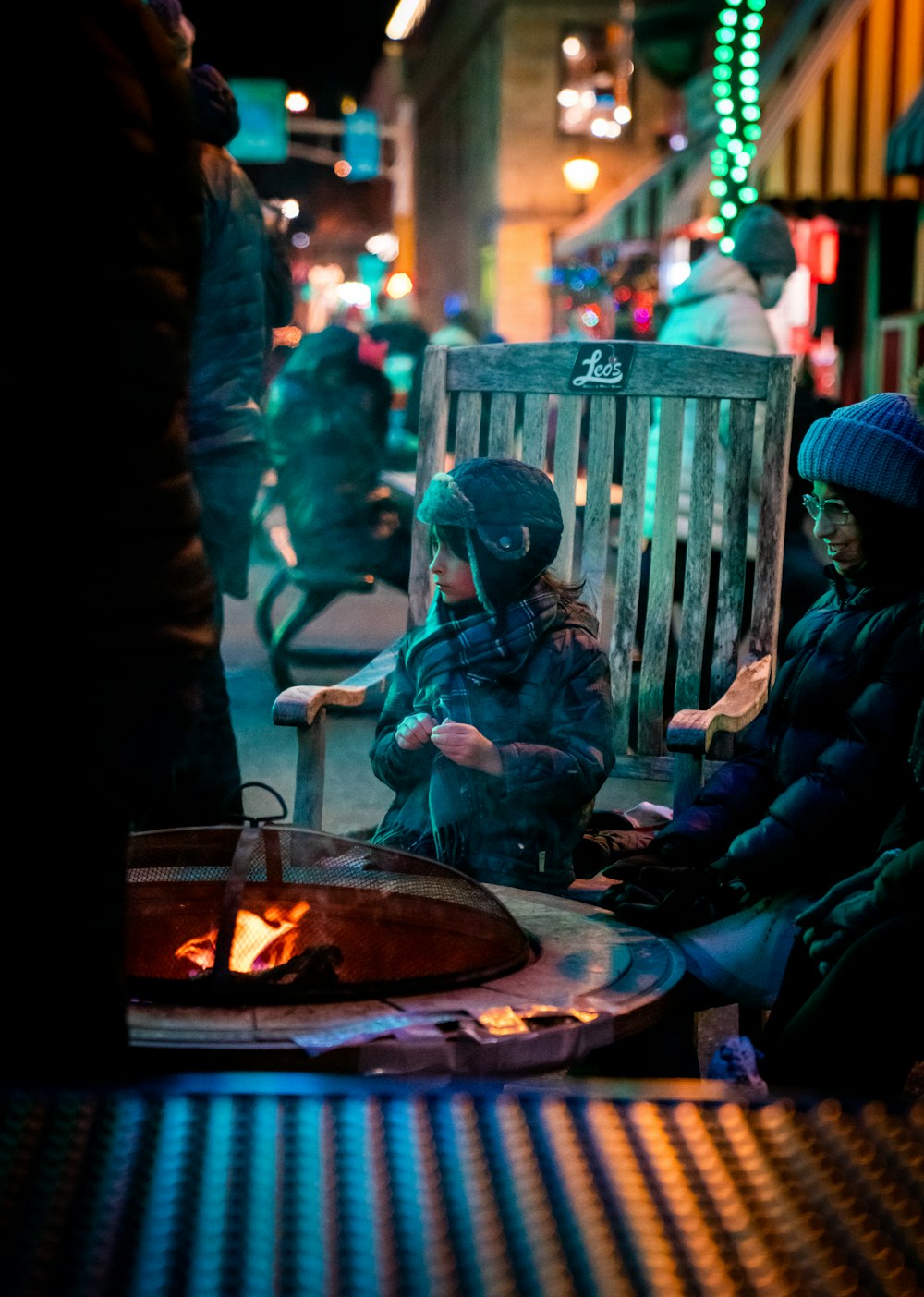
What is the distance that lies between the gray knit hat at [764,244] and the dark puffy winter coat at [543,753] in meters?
4.24

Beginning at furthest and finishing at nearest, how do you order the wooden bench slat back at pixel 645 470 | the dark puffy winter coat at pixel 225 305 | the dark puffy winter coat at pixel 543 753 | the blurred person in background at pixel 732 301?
the blurred person in background at pixel 732 301 → the dark puffy winter coat at pixel 225 305 → the wooden bench slat back at pixel 645 470 → the dark puffy winter coat at pixel 543 753

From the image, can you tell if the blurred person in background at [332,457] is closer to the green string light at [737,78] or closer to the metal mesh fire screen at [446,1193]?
the green string light at [737,78]

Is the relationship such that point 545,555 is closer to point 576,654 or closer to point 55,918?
point 576,654

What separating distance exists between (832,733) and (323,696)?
1.08m

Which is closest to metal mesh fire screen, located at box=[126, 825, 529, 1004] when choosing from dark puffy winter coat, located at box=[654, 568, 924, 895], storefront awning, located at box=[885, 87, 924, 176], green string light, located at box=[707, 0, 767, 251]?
dark puffy winter coat, located at box=[654, 568, 924, 895]

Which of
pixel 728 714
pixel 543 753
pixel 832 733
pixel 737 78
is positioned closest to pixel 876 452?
pixel 832 733

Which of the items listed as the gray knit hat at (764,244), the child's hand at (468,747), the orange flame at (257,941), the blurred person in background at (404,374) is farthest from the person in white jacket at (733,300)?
the orange flame at (257,941)

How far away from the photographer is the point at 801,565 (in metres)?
7.09

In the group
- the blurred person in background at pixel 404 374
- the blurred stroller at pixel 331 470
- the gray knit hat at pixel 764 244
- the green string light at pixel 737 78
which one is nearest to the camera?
the gray knit hat at pixel 764 244

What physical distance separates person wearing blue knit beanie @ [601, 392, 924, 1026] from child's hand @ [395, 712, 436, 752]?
1.54ft

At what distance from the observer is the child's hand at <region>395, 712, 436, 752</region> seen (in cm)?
322

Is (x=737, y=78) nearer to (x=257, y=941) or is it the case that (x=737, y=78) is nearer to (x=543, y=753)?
(x=543, y=753)

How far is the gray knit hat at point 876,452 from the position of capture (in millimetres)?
2992

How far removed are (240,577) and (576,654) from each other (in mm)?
2278
